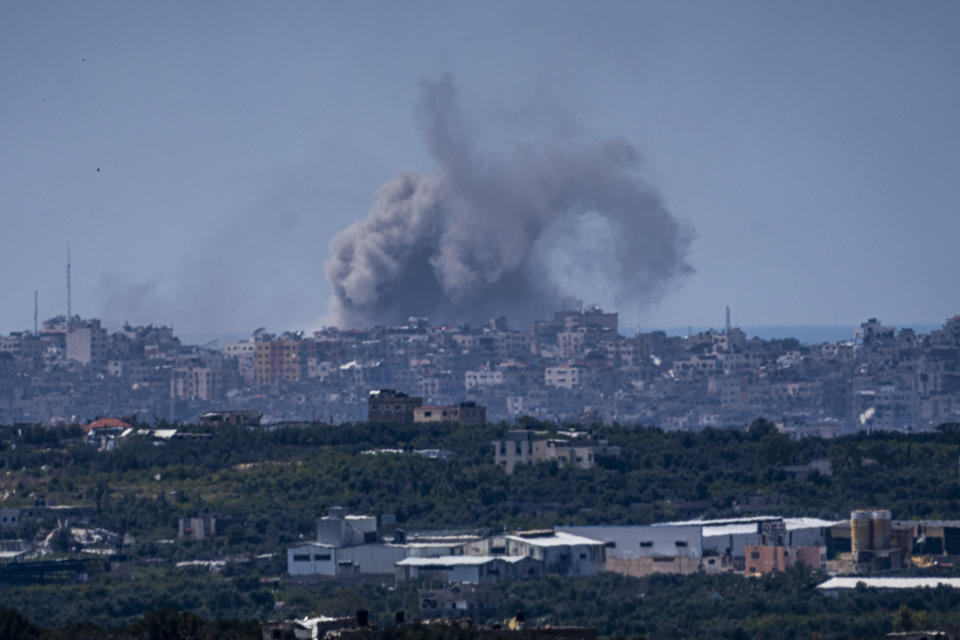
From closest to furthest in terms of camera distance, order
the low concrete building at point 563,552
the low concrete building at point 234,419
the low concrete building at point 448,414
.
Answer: the low concrete building at point 563,552
the low concrete building at point 448,414
the low concrete building at point 234,419

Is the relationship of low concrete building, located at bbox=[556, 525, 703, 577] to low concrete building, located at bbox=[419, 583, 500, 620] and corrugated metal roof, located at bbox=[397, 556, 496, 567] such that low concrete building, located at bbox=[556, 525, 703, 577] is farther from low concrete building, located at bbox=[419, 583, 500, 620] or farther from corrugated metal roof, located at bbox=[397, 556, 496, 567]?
low concrete building, located at bbox=[419, 583, 500, 620]

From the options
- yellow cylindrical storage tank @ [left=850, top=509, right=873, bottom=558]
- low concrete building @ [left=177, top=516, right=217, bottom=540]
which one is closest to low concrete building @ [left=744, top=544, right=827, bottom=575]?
yellow cylindrical storage tank @ [left=850, top=509, right=873, bottom=558]

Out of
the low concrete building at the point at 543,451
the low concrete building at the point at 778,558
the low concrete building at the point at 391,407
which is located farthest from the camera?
the low concrete building at the point at 391,407

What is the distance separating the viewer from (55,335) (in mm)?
189625

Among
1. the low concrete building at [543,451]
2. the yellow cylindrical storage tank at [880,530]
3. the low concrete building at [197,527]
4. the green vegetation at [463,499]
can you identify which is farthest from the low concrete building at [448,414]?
the yellow cylindrical storage tank at [880,530]

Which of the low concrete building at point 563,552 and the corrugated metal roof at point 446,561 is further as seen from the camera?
the low concrete building at point 563,552

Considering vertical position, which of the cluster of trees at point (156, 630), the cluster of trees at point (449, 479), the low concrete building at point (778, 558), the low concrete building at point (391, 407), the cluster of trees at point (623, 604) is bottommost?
the cluster of trees at point (156, 630)

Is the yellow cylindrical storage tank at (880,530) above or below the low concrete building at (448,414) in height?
below

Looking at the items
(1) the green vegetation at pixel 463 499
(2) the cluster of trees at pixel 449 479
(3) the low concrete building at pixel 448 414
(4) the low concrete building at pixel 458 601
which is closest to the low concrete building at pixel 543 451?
(2) the cluster of trees at pixel 449 479

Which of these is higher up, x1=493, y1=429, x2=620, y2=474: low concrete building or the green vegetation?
x1=493, y1=429, x2=620, y2=474: low concrete building

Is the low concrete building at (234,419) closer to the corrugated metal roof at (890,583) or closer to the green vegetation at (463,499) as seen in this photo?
the green vegetation at (463,499)

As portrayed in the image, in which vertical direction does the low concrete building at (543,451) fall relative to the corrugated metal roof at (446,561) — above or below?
above

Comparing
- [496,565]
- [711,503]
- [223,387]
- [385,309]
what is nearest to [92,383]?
[223,387]

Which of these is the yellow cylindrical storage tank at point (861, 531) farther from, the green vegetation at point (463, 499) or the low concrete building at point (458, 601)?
the low concrete building at point (458, 601)
